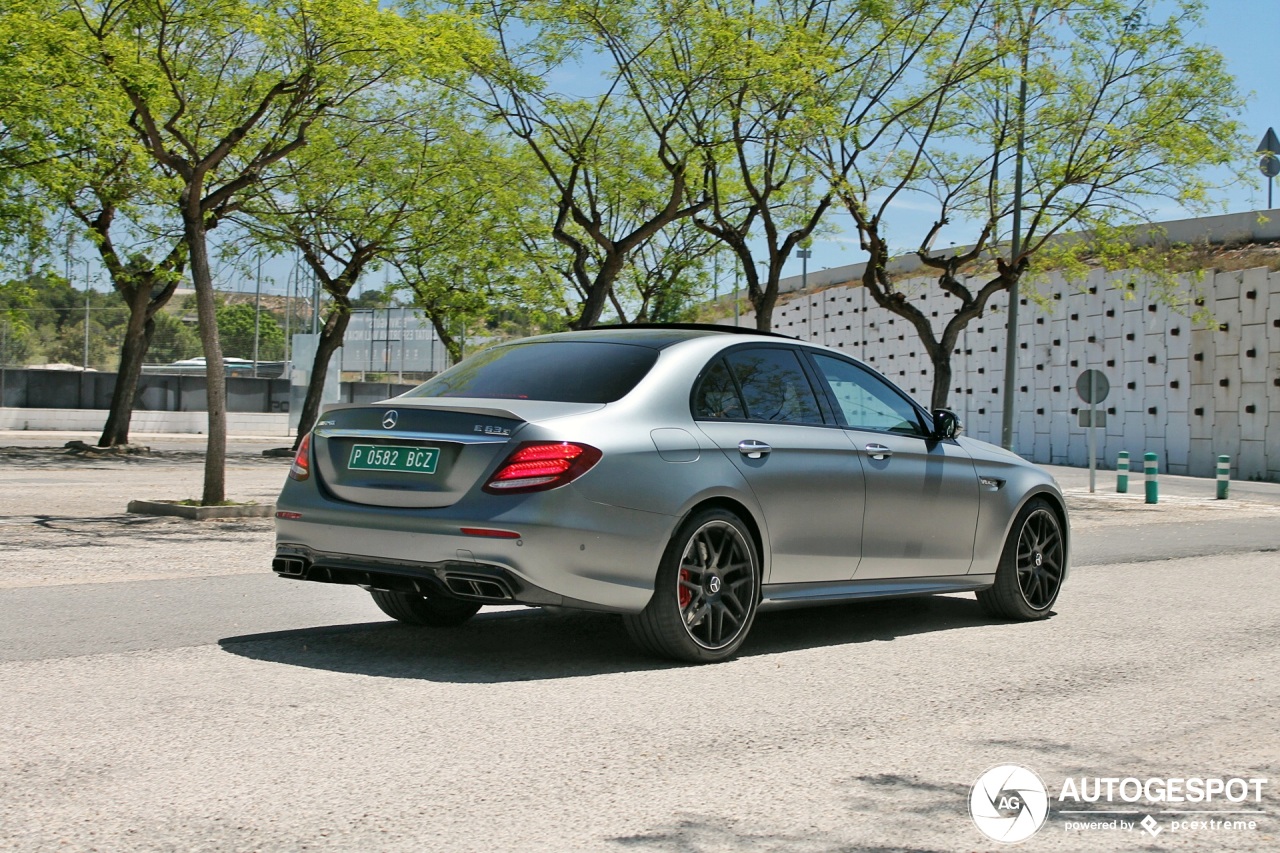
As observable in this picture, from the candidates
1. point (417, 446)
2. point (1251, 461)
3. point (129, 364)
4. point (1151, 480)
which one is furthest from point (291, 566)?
point (1251, 461)

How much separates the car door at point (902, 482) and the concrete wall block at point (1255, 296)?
31714mm

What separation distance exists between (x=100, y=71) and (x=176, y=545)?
6025 millimetres

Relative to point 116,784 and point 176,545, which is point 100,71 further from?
point 116,784

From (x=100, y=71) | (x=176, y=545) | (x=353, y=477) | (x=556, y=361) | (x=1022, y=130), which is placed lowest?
(x=176, y=545)

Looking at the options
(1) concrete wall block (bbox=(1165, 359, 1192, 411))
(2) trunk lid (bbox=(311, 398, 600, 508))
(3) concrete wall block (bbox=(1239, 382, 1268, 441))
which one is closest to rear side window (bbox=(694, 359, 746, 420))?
(2) trunk lid (bbox=(311, 398, 600, 508))

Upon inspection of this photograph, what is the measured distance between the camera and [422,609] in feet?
25.0

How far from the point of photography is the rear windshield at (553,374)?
6.67 metres

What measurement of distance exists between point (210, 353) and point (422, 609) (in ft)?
28.0

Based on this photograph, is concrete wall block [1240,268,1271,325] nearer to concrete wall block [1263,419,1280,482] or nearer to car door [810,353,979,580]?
concrete wall block [1263,419,1280,482]

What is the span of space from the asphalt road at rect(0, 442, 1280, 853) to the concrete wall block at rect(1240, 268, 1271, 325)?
97.4 feet

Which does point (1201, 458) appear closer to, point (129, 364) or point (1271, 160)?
point (1271, 160)

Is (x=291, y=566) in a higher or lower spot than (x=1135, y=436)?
lower

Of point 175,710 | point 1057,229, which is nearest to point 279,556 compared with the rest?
point 175,710

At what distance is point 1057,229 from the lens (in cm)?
2580
